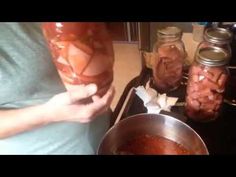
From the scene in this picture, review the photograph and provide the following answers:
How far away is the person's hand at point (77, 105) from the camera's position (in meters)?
0.37

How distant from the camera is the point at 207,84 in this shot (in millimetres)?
538

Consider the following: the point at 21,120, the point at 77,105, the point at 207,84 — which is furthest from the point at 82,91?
the point at 207,84

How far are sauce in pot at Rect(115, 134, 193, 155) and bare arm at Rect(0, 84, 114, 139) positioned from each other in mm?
112

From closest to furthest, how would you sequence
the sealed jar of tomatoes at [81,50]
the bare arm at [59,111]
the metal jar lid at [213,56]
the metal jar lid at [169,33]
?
1. the sealed jar of tomatoes at [81,50]
2. the bare arm at [59,111]
3. the metal jar lid at [213,56]
4. the metal jar lid at [169,33]

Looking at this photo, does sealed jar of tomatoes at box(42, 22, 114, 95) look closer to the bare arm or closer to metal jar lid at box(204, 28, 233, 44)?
the bare arm

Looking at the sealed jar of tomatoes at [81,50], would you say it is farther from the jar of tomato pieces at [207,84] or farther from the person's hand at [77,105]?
the jar of tomato pieces at [207,84]

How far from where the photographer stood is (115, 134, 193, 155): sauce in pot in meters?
0.52

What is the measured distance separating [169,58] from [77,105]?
283 mm

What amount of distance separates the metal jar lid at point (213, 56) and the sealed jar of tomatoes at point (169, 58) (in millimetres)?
87

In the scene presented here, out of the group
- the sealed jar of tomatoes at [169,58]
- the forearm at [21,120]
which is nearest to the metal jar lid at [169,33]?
the sealed jar of tomatoes at [169,58]

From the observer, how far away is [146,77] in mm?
703

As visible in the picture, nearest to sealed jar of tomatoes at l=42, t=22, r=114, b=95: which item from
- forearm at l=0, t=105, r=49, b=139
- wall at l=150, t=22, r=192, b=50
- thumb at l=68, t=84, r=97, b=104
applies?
thumb at l=68, t=84, r=97, b=104
